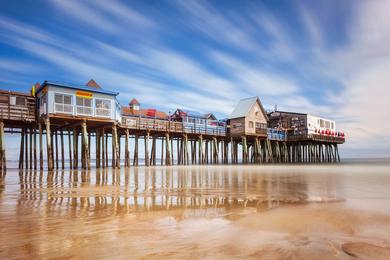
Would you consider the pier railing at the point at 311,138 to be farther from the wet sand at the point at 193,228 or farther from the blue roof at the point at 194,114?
the wet sand at the point at 193,228

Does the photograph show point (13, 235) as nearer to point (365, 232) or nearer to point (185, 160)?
point (365, 232)

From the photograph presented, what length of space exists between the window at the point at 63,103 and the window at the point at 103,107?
214cm

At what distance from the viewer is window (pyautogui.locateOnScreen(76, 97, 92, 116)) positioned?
22172 mm

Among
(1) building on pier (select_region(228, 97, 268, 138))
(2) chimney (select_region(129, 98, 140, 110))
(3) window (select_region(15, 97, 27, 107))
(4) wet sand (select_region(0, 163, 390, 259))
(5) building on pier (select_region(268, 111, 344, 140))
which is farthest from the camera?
(5) building on pier (select_region(268, 111, 344, 140))

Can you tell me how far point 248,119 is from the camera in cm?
4234

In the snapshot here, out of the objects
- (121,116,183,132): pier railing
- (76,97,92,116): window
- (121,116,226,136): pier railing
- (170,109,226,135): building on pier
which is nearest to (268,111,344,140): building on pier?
(170,109,226,135): building on pier

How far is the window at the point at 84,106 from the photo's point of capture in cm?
2217

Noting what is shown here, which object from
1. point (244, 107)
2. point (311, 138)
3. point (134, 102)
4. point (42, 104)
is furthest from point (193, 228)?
point (311, 138)

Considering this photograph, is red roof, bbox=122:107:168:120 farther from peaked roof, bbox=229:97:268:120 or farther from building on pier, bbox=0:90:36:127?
building on pier, bbox=0:90:36:127

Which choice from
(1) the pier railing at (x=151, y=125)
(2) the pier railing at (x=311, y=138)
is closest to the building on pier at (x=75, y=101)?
(1) the pier railing at (x=151, y=125)

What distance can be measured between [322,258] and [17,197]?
763cm

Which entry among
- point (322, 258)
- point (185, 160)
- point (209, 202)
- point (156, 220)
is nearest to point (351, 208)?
point (209, 202)

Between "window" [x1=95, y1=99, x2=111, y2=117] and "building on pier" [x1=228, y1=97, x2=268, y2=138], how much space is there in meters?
23.3

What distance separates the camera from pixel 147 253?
3.18m
